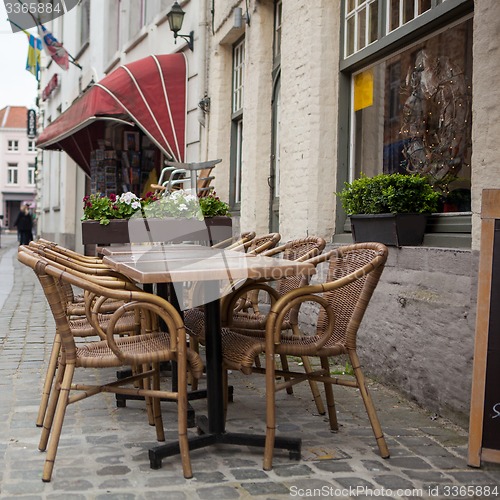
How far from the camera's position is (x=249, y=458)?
140 inches

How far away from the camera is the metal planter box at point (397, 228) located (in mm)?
4969

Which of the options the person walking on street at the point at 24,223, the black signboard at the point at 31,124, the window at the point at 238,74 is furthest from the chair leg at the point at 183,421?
the black signboard at the point at 31,124

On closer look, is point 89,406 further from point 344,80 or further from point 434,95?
point 344,80

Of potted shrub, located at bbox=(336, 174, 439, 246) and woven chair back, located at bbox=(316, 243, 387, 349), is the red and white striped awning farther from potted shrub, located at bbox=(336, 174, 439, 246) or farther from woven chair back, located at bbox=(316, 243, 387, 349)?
woven chair back, located at bbox=(316, 243, 387, 349)

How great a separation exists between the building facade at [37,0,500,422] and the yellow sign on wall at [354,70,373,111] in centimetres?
2

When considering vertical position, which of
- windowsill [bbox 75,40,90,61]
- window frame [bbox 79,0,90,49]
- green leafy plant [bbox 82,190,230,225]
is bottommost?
green leafy plant [bbox 82,190,230,225]

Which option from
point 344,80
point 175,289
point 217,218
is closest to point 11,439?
→ point 175,289

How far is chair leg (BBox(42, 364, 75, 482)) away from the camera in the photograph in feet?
10.7

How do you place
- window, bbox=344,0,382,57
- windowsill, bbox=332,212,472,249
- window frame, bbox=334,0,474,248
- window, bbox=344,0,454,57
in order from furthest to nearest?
window, bbox=344,0,382,57 < window, bbox=344,0,454,57 < window frame, bbox=334,0,474,248 < windowsill, bbox=332,212,472,249

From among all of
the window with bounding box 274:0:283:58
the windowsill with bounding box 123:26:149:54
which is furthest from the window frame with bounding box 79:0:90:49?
the window with bounding box 274:0:283:58

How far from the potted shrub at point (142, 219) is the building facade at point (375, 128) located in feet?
3.52

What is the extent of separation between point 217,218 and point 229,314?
238cm

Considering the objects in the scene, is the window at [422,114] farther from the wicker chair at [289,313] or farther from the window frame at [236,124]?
the window frame at [236,124]

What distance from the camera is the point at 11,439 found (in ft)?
12.7
